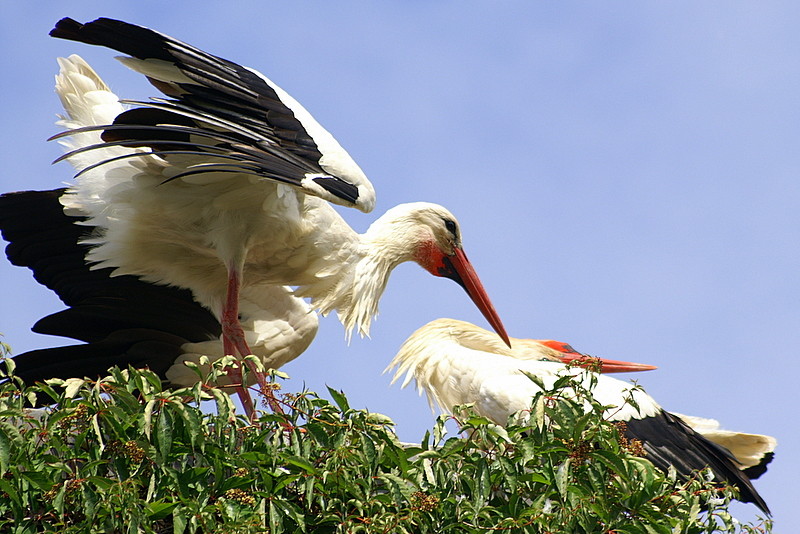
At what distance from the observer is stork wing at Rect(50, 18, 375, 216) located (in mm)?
3949

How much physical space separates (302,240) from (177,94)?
1.18 metres

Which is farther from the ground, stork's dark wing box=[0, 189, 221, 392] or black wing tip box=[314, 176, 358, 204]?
black wing tip box=[314, 176, 358, 204]

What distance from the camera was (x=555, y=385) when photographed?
2990mm

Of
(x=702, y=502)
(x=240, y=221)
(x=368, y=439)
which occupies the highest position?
(x=240, y=221)

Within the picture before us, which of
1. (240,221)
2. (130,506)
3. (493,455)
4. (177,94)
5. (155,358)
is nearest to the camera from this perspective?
(130,506)

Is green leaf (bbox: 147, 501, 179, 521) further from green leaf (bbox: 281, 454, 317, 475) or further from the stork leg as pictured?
the stork leg

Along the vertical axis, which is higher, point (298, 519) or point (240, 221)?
point (240, 221)

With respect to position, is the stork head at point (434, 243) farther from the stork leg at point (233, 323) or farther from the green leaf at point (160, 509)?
the green leaf at point (160, 509)

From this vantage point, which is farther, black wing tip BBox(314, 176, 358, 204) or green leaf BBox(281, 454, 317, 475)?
black wing tip BBox(314, 176, 358, 204)

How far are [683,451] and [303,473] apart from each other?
278 centimetres

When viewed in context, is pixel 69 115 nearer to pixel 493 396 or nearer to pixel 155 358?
pixel 155 358

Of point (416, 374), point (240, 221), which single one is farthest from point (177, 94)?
point (416, 374)

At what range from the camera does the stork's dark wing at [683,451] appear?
495cm

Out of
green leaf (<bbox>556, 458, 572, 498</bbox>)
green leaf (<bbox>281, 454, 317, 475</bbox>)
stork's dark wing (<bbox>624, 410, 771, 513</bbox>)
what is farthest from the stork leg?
green leaf (<bbox>556, 458, 572, 498</bbox>)
